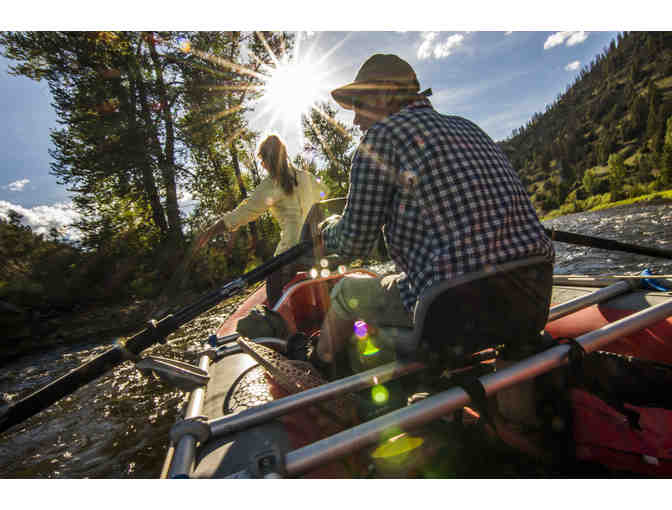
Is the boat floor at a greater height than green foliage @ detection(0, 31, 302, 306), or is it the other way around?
green foliage @ detection(0, 31, 302, 306)

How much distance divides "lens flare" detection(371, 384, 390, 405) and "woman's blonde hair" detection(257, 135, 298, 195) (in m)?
2.93

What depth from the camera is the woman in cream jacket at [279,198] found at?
4.10 metres

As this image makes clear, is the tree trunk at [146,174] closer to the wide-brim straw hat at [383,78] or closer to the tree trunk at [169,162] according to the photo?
the tree trunk at [169,162]

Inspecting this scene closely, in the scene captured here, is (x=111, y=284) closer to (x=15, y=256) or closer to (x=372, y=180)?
(x=15, y=256)

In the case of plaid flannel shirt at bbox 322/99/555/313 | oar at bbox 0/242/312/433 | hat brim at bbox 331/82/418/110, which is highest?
hat brim at bbox 331/82/418/110

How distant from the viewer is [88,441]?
325 cm

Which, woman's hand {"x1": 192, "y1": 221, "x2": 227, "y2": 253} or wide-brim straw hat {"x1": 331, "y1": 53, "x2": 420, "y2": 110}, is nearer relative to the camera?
wide-brim straw hat {"x1": 331, "y1": 53, "x2": 420, "y2": 110}

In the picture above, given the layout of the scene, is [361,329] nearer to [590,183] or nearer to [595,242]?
[595,242]

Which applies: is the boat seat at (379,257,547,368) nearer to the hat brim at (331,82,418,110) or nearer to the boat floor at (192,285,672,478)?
the boat floor at (192,285,672,478)

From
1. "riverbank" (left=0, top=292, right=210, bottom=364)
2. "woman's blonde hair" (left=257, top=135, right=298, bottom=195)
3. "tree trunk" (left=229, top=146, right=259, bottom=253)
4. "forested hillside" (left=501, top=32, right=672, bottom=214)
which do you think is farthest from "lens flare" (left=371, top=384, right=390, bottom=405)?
"forested hillside" (left=501, top=32, right=672, bottom=214)

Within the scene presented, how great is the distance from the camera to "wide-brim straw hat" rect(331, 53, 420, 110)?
1.68 meters

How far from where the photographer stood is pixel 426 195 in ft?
4.57

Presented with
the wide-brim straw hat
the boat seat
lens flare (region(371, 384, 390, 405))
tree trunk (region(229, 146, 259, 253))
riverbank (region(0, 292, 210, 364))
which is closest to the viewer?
the boat seat

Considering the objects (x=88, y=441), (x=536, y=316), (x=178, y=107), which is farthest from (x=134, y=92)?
(x=536, y=316)
